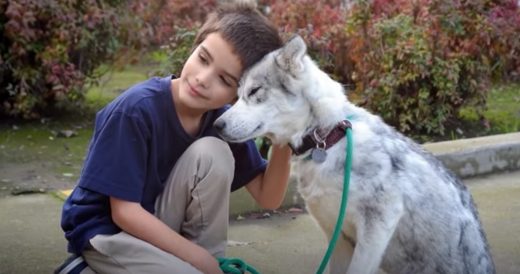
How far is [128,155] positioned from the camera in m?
3.14

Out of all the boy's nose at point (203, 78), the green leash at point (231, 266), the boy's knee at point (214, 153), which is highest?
the boy's nose at point (203, 78)

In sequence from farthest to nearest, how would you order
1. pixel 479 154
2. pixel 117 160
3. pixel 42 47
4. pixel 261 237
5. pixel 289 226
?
1. pixel 42 47
2. pixel 479 154
3. pixel 289 226
4. pixel 261 237
5. pixel 117 160

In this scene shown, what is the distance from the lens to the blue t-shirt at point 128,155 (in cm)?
313

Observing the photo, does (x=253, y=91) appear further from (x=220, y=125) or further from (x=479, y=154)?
(x=479, y=154)

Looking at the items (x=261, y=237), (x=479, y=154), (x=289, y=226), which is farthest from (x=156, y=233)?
(x=479, y=154)

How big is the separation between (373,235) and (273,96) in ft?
2.18

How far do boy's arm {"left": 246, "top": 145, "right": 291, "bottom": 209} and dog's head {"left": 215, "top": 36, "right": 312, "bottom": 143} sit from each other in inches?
8.4

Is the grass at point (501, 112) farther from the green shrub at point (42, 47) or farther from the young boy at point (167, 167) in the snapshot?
the young boy at point (167, 167)

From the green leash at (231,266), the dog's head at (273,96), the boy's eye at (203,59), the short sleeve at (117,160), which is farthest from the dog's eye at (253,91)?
the green leash at (231,266)

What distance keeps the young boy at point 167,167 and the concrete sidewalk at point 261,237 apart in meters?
0.61

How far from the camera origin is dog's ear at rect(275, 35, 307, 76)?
313 cm

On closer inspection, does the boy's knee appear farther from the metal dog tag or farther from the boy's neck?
the metal dog tag

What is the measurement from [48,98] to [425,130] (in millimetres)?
3029

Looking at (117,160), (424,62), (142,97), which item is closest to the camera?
(117,160)
